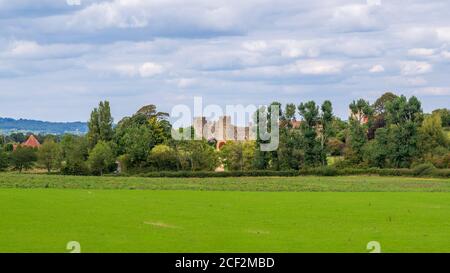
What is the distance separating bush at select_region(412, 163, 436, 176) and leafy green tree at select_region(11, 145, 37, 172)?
50563mm

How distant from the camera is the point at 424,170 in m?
83.0

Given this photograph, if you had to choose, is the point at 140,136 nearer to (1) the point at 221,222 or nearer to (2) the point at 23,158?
(2) the point at 23,158

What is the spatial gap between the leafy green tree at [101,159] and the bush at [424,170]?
3456 cm

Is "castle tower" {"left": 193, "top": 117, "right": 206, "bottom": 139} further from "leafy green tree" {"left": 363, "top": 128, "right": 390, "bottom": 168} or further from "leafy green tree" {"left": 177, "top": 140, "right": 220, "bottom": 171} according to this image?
"leafy green tree" {"left": 363, "top": 128, "right": 390, "bottom": 168}

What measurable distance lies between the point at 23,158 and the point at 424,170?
52.4 meters

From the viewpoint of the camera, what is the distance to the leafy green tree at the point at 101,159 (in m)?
92.6

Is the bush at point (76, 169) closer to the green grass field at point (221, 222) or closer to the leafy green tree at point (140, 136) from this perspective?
the leafy green tree at point (140, 136)

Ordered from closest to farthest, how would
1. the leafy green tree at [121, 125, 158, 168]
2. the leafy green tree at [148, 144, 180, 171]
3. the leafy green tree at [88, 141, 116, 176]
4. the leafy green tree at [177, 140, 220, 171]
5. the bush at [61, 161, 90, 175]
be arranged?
the bush at [61, 161, 90, 175] < the leafy green tree at [148, 144, 180, 171] < the leafy green tree at [88, 141, 116, 176] < the leafy green tree at [121, 125, 158, 168] < the leafy green tree at [177, 140, 220, 171]

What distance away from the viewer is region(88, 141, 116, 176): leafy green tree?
92625mm

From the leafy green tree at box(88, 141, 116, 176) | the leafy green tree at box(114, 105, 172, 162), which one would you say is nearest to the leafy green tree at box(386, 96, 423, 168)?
the leafy green tree at box(114, 105, 172, 162)

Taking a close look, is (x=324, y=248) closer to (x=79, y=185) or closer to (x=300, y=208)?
(x=300, y=208)

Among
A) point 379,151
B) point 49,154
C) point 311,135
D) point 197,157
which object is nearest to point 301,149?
point 311,135

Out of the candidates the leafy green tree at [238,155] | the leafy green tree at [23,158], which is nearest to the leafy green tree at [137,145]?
the leafy green tree at [238,155]
